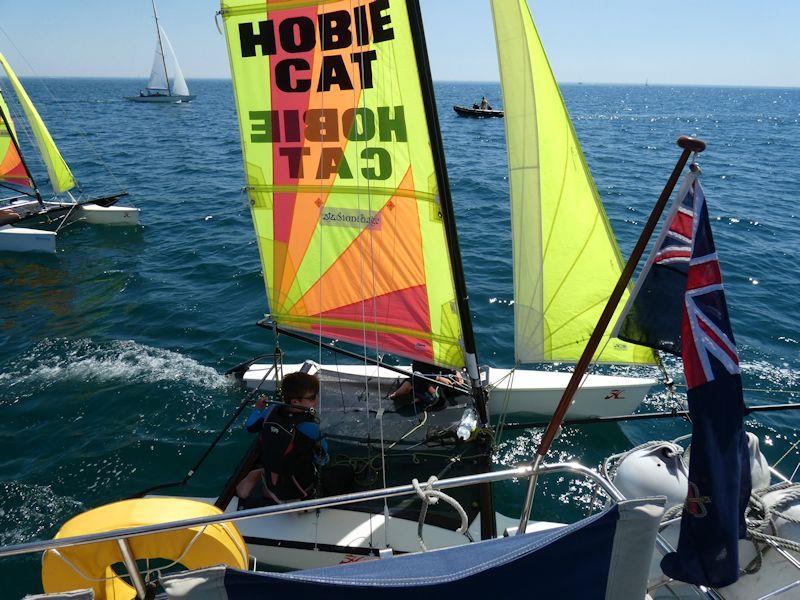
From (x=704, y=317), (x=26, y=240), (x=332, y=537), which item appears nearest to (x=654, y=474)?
(x=704, y=317)

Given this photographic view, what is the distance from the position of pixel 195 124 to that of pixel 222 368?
43304 millimetres

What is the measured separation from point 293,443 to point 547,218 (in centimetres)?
341

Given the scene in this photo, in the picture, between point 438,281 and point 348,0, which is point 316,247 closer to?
point 438,281

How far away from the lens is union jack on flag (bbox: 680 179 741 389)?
2904 millimetres

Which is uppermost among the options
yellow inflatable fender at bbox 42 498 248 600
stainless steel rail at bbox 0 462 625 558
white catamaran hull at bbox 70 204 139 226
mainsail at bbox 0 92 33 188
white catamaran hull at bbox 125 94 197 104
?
white catamaran hull at bbox 125 94 197 104

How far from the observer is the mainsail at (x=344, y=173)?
498cm

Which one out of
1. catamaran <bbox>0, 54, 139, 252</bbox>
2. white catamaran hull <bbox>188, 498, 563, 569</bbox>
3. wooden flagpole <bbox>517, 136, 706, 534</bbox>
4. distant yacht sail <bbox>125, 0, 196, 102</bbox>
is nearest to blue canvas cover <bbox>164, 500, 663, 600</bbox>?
wooden flagpole <bbox>517, 136, 706, 534</bbox>

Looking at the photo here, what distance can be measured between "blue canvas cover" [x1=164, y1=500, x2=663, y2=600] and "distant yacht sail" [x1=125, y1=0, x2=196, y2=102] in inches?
3054

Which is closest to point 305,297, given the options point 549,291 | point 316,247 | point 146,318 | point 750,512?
point 316,247

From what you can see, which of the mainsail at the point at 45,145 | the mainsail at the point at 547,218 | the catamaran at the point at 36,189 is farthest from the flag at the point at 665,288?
the mainsail at the point at 45,145

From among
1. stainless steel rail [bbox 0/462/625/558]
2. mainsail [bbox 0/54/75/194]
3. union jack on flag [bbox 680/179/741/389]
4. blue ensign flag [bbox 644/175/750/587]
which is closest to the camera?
stainless steel rail [bbox 0/462/625/558]

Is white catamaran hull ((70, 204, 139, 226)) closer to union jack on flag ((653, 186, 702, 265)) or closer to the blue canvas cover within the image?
union jack on flag ((653, 186, 702, 265))

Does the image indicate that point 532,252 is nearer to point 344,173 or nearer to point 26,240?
Result: point 344,173

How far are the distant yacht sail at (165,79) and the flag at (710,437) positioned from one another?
77330 millimetres
